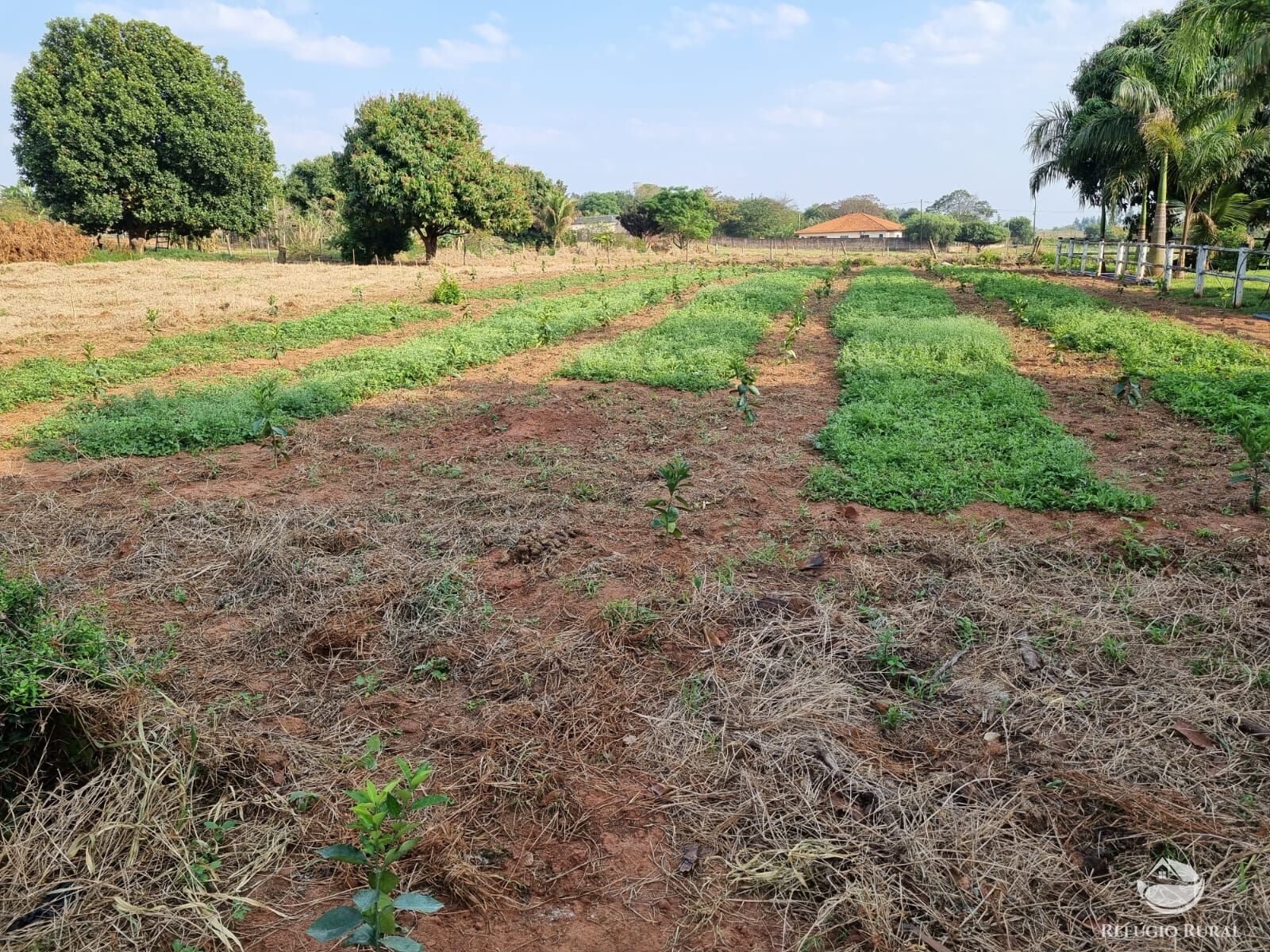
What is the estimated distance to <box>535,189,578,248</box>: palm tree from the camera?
4603cm

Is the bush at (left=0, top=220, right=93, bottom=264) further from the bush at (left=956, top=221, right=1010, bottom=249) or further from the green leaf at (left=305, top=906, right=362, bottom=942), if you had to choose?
the bush at (left=956, top=221, right=1010, bottom=249)

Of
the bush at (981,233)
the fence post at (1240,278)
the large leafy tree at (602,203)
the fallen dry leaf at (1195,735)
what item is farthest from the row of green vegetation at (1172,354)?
the large leafy tree at (602,203)

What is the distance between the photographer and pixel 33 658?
9.12ft

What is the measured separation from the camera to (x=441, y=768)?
3.30 m

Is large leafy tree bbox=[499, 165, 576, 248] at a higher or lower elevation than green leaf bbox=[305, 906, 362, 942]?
higher

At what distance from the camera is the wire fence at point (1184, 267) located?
1500 centimetres

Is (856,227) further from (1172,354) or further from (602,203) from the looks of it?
(1172,354)

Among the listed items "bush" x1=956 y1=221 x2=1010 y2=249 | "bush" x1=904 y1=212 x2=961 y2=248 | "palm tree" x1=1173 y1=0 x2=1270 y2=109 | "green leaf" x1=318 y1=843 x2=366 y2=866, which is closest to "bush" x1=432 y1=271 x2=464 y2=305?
"palm tree" x1=1173 y1=0 x2=1270 y2=109

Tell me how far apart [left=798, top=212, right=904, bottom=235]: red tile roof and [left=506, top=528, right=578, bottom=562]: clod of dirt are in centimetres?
8082

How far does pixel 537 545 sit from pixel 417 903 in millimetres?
3193

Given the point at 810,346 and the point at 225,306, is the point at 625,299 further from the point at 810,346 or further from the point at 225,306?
the point at 225,306

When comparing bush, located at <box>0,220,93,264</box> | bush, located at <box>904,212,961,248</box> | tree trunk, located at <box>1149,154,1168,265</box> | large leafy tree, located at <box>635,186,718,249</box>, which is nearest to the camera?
tree trunk, located at <box>1149,154,1168,265</box>

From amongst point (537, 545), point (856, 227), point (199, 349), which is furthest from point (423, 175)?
point (856, 227)

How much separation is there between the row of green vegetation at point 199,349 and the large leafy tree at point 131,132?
64.3 ft
